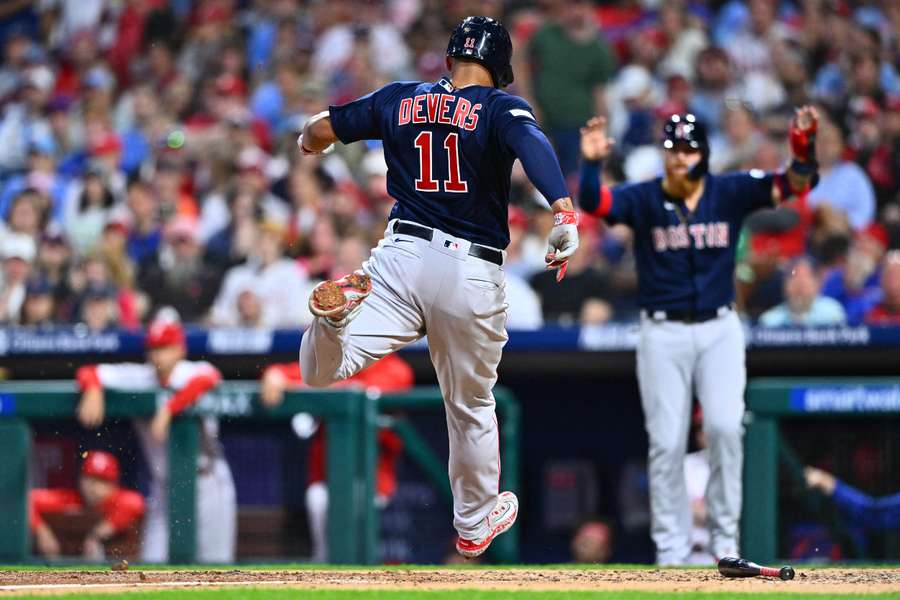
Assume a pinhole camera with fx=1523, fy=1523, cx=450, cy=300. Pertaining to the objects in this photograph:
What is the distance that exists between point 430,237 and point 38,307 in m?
5.36

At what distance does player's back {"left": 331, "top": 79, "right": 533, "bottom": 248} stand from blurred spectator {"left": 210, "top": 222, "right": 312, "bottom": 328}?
12.8ft

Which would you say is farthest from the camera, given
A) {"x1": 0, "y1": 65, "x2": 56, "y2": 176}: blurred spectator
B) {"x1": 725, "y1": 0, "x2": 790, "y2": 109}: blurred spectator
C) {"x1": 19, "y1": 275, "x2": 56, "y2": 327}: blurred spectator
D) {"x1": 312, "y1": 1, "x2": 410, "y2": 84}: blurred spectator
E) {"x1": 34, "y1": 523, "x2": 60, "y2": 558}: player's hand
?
{"x1": 0, "y1": 65, "x2": 56, "y2": 176}: blurred spectator

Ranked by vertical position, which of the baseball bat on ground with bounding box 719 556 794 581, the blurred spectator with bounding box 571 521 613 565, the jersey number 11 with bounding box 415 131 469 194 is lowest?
the blurred spectator with bounding box 571 521 613 565

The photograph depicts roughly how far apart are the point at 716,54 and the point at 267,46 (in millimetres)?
3979

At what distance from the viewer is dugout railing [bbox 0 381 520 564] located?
752 centimetres

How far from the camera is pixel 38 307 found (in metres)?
9.77

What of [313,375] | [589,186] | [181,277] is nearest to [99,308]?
[181,277]

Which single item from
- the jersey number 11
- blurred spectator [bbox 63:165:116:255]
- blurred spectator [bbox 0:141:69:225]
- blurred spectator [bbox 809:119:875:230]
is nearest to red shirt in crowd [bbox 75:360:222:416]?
the jersey number 11

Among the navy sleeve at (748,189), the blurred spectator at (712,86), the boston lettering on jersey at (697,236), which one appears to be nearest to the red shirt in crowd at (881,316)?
the navy sleeve at (748,189)

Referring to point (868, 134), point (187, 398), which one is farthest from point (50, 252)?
point (868, 134)

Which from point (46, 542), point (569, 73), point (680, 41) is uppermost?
point (680, 41)

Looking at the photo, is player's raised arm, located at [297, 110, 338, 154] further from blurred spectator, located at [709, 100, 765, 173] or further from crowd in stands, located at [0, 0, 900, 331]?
blurred spectator, located at [709, 100, 765, 173]

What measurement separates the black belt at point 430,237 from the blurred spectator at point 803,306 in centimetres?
353

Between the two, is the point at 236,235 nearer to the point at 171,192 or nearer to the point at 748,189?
the point at 171,192
